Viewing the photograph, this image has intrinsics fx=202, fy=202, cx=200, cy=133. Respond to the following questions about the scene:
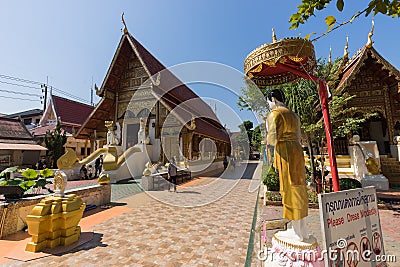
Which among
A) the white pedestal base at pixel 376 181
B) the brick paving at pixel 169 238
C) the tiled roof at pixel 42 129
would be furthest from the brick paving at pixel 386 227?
the tiled roof at pixel 42 129

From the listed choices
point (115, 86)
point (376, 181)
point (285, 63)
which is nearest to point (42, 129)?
point (115, 86)

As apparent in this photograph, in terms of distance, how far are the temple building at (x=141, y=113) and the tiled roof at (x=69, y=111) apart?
22.0 ft

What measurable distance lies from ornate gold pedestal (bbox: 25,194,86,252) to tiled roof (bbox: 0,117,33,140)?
55.3 feet

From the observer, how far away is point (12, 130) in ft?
53.9

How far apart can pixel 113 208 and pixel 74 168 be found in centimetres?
845

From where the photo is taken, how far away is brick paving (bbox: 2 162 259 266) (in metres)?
3.19

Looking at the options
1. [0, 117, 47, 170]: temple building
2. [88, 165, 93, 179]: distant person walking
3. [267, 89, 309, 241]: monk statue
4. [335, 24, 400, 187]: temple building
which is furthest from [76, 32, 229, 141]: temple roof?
[267, 89, 309, 241]: monk statue

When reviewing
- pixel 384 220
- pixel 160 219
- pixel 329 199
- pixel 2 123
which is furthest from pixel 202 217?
pixel 2 123

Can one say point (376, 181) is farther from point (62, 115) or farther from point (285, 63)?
point (62, 115)

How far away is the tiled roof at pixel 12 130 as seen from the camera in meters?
15.7

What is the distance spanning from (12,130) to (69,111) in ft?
18.2

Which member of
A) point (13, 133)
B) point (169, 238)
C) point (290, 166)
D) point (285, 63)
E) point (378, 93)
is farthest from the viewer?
point (13, 133)

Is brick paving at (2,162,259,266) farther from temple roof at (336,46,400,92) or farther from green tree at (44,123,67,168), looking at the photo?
green tree at (44,123,67,168)

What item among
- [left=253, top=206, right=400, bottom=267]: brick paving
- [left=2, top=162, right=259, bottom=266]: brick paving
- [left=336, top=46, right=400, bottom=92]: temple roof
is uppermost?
[left=336, top=46, right=400, bottom=92]: temple roof
